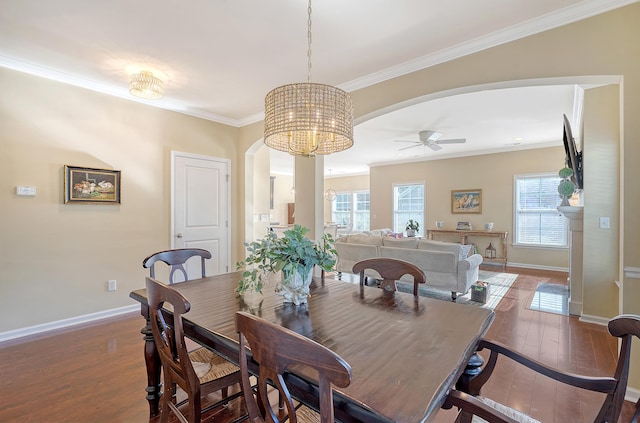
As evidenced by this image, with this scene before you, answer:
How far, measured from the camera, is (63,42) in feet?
8.46

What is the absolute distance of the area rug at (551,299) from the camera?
3.83m

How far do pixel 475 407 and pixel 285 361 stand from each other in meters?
0.62

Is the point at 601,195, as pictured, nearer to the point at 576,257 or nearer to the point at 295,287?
the point at 576,257

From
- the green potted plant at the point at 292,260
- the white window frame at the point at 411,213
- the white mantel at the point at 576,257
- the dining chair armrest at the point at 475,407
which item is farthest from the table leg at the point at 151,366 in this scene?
the white window frame at the point at 411,213

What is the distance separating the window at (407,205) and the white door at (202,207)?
5443 mm

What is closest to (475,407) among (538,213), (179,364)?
(179,364)

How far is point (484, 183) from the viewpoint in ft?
23.4

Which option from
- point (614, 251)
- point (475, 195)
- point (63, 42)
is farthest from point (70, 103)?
point (475, 195)

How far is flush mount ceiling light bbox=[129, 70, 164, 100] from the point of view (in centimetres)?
306

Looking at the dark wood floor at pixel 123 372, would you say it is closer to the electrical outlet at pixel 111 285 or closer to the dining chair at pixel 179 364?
the electrical outlet at pixel 111 285

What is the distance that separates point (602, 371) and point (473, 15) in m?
3.01

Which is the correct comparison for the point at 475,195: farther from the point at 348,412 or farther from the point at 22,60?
A: the point at 22,60

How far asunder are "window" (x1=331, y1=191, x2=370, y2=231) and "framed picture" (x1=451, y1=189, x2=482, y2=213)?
123 inches

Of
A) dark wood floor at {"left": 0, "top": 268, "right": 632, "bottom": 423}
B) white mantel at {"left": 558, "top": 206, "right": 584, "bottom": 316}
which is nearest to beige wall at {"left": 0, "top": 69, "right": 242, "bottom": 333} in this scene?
dark wood floor at {"left": 0, "top": 268, "right": 632, "bottom": 423}
